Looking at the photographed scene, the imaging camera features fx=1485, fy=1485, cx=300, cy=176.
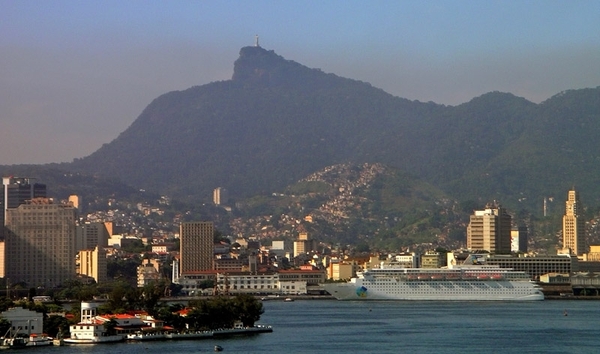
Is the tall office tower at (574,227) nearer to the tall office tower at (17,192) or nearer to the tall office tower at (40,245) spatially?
the tall office tower at (40,245)

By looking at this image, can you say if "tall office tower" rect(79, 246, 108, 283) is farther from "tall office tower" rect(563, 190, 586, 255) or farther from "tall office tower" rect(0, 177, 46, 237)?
"tall office tower" rect(563, 190, 586, 255)

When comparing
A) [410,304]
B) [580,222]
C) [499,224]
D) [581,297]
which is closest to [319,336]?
[410,304]

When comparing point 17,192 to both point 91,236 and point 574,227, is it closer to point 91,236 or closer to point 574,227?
point 91,236

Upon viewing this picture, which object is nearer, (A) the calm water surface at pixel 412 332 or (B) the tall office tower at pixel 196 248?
(A) the calm water surface at pixel 412 332

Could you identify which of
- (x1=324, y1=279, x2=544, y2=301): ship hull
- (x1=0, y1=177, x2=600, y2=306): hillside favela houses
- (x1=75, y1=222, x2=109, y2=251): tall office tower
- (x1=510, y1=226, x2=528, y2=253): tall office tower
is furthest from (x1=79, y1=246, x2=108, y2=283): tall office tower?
(x1=510, y1=226, x2=528, y2=253): tall office tower

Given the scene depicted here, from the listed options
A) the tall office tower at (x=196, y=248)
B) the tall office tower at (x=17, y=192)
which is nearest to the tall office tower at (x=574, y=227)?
the tall office tower at (x=196, y=248)

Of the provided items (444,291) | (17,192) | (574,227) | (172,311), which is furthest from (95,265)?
(172,311)
